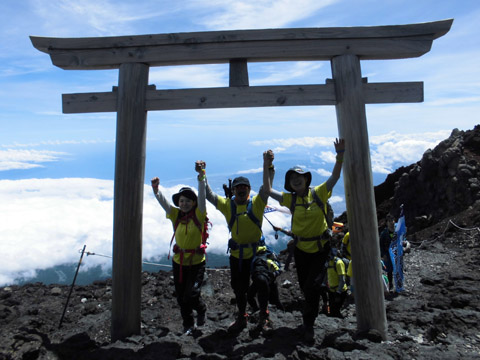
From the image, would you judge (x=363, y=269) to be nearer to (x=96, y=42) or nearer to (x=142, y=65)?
(x=142, y=65)

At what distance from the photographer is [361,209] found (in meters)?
5.16

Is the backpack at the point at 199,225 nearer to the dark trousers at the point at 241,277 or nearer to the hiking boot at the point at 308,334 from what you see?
the dark trousers at the point at 241,277

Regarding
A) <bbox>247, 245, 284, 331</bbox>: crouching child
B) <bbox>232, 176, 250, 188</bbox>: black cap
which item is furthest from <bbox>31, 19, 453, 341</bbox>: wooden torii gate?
<bbox>247, 245, 284, 331</bbox>: crouching child

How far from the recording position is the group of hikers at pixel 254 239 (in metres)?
5.00

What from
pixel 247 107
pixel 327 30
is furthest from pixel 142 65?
pixel 327 30

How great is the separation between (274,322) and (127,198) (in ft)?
9.79

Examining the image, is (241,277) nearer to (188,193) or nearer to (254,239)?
(254,239)

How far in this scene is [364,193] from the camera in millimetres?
5152

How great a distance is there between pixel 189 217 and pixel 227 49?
251 centimetres

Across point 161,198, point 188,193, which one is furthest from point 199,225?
point 161,198

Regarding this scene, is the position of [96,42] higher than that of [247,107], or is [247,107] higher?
[96,42]

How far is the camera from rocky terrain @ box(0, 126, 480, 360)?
4.49 m

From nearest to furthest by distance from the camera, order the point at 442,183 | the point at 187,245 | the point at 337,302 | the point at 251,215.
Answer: the point at 251,215 < the point at 187,245 < the point at 337,302 < the point at 442,183

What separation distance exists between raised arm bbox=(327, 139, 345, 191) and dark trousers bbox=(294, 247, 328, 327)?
0.93 meters
